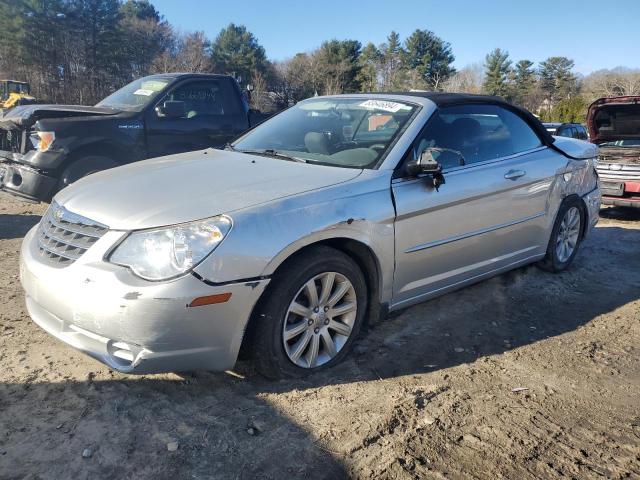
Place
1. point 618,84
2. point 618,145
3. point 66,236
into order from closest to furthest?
Result: 1. point 66,236
2. point 618,145
3. point 618,84

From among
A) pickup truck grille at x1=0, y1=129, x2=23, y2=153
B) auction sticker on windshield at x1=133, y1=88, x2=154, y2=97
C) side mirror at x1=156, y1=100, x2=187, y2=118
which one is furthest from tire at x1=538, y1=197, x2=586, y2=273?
pickup truck grille at x1=0, y1=129, x2=23, y2=153

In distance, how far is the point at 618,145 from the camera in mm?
9273

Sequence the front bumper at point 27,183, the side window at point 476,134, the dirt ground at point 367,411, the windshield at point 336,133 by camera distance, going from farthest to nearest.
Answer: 1. the front bumper at point 27,183
2. the side window at point 476,134
3. the windshield at point 336,133
4. the dirt ground at point 367,411

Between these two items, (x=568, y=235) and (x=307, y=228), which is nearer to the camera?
(x=307, y=228)

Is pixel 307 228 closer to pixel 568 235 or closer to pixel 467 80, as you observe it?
pixel 568 235

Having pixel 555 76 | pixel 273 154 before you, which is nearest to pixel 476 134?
pixel 273 154

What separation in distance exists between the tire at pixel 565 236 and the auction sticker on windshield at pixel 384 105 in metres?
1.92

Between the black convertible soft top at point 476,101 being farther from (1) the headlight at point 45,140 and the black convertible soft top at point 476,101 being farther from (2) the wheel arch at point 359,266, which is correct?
(1) the headlight at point 45,140

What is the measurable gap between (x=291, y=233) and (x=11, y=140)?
556cm

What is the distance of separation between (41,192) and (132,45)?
50.2 m

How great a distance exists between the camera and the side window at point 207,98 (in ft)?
23.9

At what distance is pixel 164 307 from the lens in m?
2.47

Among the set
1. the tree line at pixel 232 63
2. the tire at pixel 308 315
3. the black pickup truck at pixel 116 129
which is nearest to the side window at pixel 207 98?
the black pickup truck at pixel 116 129

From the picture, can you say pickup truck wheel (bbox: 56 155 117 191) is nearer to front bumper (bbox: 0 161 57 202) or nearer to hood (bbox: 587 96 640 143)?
front bumper (bbox: 0 161 57 202)
